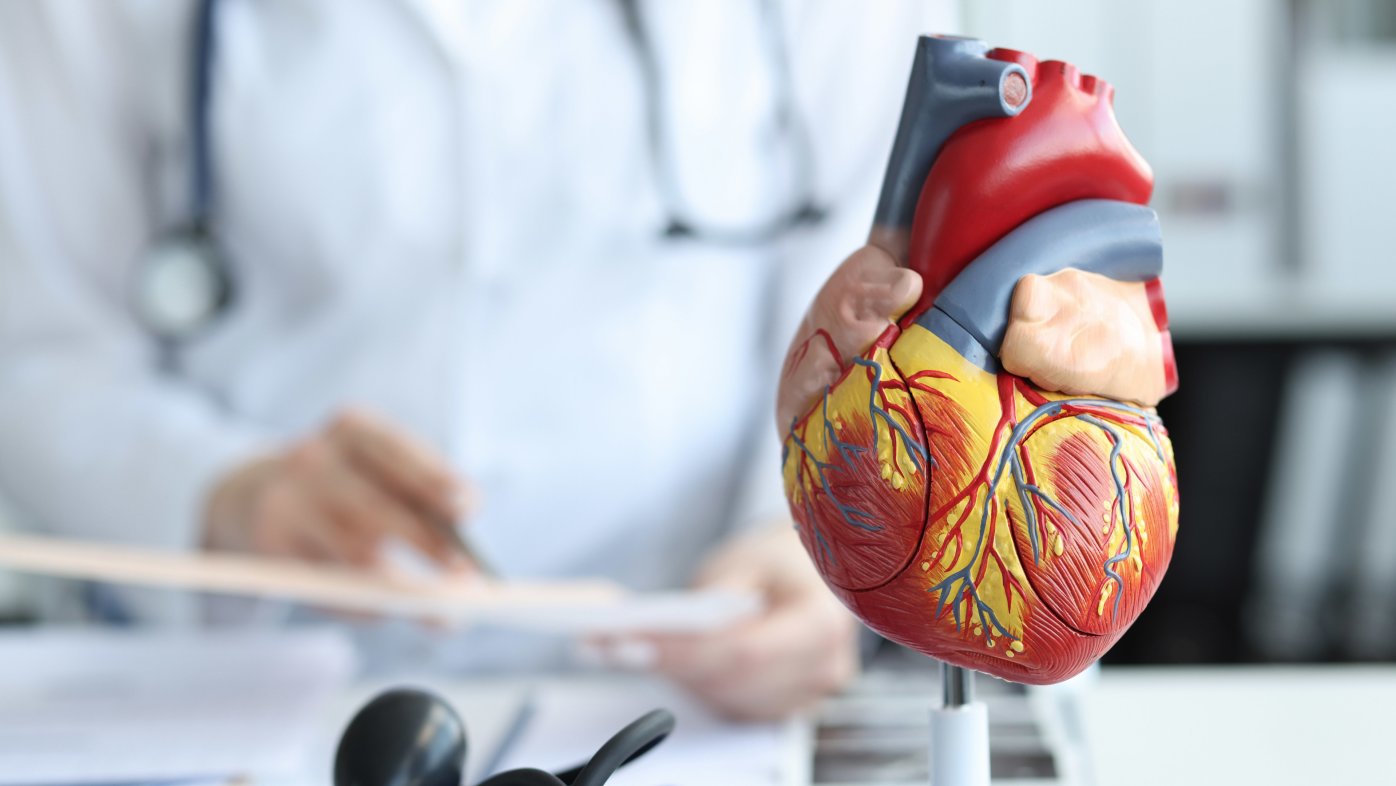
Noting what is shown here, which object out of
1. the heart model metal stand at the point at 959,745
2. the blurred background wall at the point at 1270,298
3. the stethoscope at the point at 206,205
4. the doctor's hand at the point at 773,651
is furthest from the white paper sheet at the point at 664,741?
the blurred background wall at the point at 1270,298

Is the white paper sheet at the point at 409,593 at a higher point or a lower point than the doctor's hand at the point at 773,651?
higher

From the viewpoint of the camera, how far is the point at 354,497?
0.62 meters

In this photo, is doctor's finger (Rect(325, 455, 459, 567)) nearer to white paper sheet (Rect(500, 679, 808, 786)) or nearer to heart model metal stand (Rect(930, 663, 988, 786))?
white paper sheet (Rect(500, 679, 808, 786))

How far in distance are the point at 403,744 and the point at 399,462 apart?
9.9 inches

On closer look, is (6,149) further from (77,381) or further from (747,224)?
(747,224)

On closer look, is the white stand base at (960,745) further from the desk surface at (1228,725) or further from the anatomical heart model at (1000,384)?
the desk surface at (1228,725)

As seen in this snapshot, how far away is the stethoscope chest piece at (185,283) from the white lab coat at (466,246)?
0.03 metres

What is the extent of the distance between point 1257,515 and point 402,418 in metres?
1.44

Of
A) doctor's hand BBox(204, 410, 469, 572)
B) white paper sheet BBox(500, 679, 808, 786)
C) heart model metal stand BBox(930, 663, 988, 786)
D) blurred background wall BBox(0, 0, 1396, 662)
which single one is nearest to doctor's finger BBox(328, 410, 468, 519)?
doctor's hand BBox(204, 410, 469, 572)

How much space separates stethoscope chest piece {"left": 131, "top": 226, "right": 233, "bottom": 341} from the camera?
747mm

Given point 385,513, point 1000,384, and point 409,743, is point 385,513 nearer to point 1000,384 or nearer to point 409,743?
point 409,743

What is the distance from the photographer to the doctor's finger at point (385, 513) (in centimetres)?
61

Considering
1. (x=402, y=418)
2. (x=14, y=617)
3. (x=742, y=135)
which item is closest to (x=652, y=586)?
(x=402, y=418)

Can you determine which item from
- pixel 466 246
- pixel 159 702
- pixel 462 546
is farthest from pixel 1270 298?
pixel 159 702
